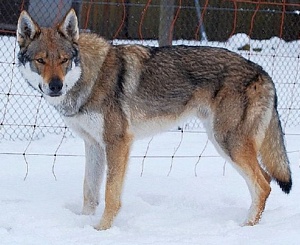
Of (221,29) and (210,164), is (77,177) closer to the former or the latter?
(210,164)

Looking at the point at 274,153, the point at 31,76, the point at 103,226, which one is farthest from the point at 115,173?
the point at 274,153

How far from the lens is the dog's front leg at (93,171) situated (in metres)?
4.96

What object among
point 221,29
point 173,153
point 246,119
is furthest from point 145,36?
point 246,119

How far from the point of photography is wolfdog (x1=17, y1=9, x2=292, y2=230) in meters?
4.54

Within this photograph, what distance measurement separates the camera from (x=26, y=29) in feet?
14.9

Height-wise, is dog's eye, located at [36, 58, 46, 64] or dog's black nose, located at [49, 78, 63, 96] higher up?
dog's eye, located at [36, 58, 46, 64]

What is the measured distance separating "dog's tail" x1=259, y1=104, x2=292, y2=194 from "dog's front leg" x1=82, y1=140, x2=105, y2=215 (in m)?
1.17

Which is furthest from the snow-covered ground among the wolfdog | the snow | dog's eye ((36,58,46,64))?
dog's eye ((36,58,46,64))

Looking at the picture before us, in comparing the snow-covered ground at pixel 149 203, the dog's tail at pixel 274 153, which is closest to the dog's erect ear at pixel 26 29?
the snow-covered ground at pixel 149 203

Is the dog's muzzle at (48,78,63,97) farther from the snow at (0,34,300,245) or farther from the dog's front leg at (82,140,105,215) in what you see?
the snow at (0,34,300,245)

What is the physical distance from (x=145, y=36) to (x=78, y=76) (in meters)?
7.33

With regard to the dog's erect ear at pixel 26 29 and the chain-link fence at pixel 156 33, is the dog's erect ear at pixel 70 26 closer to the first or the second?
the dog's erect ear at pixel 26 29

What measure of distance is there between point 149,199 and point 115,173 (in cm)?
68

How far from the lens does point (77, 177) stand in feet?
18.7
